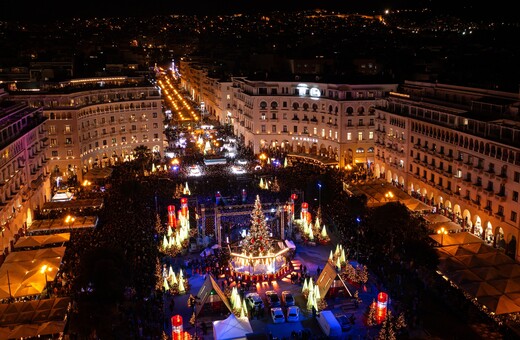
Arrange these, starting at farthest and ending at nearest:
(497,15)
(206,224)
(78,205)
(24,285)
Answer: (497,15)
(78,205)
(206,224)
(24,285)

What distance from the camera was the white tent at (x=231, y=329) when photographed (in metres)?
34.3

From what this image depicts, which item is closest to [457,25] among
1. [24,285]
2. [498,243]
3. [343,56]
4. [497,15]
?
[497,15]

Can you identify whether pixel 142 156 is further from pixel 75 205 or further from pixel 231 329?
pixel 231 329

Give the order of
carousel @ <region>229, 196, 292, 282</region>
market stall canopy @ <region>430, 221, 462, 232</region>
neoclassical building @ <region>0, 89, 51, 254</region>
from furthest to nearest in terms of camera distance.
A: neoclassical building @ <region>0, 89, 51, 254</region>
market stall canopy @ <region>430, 221, 462, 232</region>
carousel @ <region>229, 196, 292, 282</region>

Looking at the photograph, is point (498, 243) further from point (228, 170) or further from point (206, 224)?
point (228, 170)

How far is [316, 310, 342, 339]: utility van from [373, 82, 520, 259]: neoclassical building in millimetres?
21554

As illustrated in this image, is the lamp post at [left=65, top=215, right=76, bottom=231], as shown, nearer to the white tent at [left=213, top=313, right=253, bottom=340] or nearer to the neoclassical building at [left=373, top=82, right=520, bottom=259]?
the white tent at [left=213, top=313, right=253, bottom=340]

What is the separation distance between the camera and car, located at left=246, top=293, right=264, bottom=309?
40031 millimetres

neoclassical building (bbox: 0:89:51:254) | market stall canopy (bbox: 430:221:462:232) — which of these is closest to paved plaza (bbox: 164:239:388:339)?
market stall canopy (bbox: 430:221:462:232)

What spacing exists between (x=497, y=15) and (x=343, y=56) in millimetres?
34965

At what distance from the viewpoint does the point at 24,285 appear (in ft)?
132

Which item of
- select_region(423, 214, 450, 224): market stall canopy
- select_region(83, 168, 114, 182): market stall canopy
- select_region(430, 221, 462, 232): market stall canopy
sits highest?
select_region(83, 168, 114, 182): market stall canopy

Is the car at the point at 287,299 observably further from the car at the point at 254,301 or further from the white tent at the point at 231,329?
the white tent at the point at 231,329

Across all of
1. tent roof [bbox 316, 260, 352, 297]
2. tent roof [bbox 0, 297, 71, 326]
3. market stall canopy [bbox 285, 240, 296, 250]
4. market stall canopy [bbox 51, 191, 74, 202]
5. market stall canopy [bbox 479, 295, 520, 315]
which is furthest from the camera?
market stall canopy [bbox 51, 191, 74, 202]
